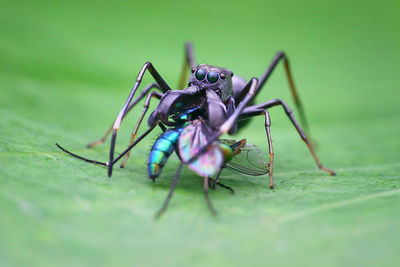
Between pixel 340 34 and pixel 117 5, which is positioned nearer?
pixel 117 5

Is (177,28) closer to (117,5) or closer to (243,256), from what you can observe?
(117,5)

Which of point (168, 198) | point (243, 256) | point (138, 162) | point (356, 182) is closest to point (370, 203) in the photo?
point (356, 182)

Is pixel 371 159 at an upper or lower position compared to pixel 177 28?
lower

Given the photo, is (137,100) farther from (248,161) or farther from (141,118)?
(248,161)

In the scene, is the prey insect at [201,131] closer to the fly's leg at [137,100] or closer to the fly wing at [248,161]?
the fly wing at [248,161]

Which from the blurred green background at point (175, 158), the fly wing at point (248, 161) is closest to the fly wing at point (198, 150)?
the blurred green background at point (175, 158)
